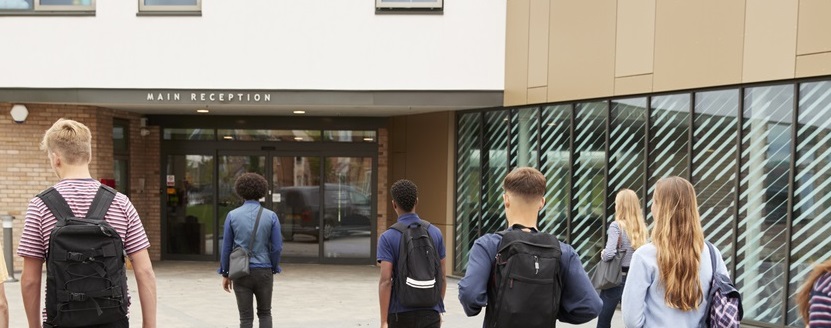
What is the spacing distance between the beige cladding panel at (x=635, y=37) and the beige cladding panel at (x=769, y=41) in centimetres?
127

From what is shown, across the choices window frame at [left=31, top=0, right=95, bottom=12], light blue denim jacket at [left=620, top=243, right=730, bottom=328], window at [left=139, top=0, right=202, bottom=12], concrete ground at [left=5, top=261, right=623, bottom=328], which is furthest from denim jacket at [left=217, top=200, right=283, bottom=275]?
window frame at [left=31, top=0, right=95, bottom=12]

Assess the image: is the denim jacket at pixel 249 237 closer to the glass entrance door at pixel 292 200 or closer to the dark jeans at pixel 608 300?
the dark jeans at pixel 608 300

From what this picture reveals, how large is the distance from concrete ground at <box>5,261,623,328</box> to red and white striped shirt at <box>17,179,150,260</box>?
5.05 m

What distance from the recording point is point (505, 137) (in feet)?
37.9

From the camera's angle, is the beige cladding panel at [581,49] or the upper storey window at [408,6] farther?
the upper storey window at [408,6]

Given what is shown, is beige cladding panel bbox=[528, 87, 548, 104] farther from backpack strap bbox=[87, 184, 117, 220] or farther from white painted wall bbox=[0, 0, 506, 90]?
backpack strap bbox=[87, 184, 117, 220]

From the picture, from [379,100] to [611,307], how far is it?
219 inches

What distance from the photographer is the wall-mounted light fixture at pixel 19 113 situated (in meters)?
11.7

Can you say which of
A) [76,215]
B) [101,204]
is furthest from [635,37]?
[76,215]

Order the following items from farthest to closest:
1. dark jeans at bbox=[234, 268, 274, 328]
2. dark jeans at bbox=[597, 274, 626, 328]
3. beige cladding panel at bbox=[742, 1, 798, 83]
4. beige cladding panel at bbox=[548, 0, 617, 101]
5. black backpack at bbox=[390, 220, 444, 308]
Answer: beige cladding panel at bbox=[548, 0, 617, 101], beige cladding panel at bbox=[742, 1, 798, 83], dark jeans at bbox=[597, 274, 626, 328], dark jeans at bbox=[234, 268, 274, 328], black backpack at bbox=[390, 220, 444, 308]

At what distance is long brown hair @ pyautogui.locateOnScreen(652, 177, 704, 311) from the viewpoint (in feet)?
11.1

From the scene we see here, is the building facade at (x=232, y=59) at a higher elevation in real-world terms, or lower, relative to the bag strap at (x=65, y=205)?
higher

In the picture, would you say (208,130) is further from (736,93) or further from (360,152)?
(736,93)

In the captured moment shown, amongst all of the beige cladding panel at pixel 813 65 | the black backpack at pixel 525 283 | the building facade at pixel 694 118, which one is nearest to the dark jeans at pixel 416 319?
the black backpack at pixel 525 283
